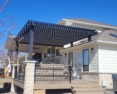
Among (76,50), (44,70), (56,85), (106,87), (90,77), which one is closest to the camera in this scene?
(56,85)

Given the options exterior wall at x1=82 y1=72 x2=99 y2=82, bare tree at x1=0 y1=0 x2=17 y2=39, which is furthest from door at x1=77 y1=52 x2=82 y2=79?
bare tree at x1=0 y1=0 x2=17 y2=39

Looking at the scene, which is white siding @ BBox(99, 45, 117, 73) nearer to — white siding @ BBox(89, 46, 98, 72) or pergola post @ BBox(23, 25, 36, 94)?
white siding @ BBox(89, 46, 98, 72)

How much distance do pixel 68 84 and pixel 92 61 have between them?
2927 millimetres

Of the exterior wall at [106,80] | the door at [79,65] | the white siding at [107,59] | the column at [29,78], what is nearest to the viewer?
the column at [29,78]

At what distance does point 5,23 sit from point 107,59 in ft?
23.4

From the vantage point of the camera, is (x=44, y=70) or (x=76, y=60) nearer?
(x=44, y=70)

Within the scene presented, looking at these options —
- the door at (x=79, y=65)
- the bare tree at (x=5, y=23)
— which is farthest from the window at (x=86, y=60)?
the bare tree at (x=5, y=23)

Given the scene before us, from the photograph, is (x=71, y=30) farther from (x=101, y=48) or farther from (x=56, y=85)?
(x=56, y=85)

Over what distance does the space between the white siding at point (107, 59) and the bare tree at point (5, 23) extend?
6180mm

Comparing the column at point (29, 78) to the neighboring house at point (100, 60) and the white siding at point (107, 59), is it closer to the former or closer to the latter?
the neighboring house at point (100, 60)

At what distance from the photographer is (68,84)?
27.6 feet

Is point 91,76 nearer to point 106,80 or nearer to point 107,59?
point 106,80

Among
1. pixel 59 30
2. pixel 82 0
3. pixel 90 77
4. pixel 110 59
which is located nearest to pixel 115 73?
pixel 110 59

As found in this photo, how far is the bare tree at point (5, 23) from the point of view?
17.9 ft
